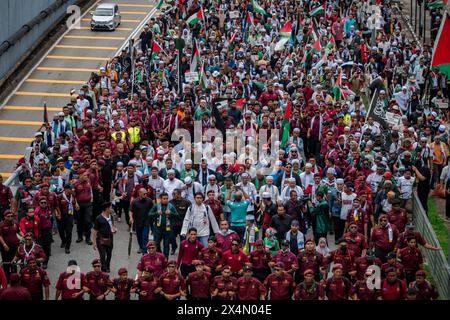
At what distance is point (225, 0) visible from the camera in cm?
4259

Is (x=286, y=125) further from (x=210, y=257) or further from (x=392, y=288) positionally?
(x=392, y=288)

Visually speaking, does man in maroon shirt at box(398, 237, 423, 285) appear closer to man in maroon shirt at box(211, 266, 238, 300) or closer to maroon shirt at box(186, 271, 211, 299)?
man in maroon shirt at box(211, 266, 238, 300)

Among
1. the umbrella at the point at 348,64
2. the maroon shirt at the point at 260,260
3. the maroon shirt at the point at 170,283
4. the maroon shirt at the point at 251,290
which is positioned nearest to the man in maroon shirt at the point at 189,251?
the maroon shirt at the point at 260,260

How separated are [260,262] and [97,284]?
3024mm

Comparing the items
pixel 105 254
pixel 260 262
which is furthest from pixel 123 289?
pixel 105 254

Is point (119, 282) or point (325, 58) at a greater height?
point (325, 58)

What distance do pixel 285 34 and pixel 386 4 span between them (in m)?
7.67

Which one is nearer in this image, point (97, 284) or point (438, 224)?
point (97, 284)

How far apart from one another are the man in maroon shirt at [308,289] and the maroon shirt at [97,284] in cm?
326

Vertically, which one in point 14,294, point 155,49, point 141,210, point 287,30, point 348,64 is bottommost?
point 14,294

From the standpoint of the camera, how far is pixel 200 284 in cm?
1939

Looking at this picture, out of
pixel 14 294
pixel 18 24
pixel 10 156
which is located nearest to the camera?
pixel 14 294
